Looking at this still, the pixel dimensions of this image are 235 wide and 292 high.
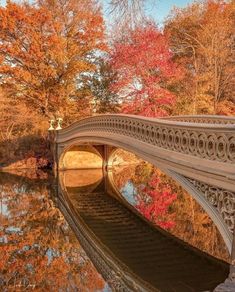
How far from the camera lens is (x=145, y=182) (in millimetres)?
16531

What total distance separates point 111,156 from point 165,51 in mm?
5954

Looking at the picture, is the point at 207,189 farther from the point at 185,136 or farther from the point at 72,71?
the point at 72,71

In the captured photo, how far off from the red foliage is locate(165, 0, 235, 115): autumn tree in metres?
7.32

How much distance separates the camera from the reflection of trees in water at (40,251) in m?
7.06

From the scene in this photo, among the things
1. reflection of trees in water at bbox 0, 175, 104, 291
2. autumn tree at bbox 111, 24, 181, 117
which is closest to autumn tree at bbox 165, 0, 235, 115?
autumn tree at bbox 111, 24, 181, 117

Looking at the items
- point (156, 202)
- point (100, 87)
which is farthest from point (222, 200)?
point (100, 87)

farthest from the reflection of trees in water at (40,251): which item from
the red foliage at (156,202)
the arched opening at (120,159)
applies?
the arched opening at (120,159)

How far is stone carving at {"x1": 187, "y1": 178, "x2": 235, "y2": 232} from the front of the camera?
543cm

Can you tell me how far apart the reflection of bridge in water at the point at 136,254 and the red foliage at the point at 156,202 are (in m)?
0.42

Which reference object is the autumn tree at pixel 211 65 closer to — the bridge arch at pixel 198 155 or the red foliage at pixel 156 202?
the red foliage at pixel 156 202

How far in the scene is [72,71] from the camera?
2281 centimetres

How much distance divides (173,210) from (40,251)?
4.58 meters

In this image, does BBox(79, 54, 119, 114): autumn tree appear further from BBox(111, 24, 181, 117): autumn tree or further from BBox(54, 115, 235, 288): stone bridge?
BBox(54, 115, 235, 288): stone bridge

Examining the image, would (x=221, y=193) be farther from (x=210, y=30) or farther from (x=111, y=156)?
(x=210, y=30)
